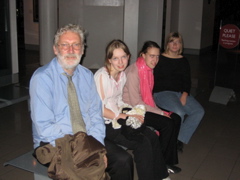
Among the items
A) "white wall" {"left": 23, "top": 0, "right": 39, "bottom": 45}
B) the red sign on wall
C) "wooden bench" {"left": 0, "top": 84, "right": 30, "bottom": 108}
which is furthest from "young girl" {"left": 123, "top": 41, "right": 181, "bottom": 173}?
"white wall" {"left": 23, "top": 0, "right": 39, "bottom": 45}

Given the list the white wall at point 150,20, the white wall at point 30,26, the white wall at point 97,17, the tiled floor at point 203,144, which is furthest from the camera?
the white wall at point 30,26

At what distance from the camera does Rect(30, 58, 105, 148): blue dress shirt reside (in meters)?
2.41

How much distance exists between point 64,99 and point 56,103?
0.07 metres

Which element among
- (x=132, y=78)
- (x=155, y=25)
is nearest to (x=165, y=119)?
(x=132, y=78)

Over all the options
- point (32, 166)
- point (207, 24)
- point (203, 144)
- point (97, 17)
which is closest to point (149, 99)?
point (203, 144)

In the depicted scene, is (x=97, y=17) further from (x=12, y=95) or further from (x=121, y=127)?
(x=121, y=127)

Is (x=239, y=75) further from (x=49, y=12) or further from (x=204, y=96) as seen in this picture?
(x=49, y=12)

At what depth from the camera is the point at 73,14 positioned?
335 inches

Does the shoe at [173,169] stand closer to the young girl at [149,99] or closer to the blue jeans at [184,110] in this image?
the young girl at [149,99]

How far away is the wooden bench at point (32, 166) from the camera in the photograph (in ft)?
8.30

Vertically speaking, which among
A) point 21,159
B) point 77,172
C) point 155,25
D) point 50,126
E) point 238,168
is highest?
point 155,25

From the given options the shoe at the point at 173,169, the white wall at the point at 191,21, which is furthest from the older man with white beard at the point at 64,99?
the white wall at the point at 191,21

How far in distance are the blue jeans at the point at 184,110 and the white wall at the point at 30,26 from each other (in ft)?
37.6

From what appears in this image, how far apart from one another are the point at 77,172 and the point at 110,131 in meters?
0.91
